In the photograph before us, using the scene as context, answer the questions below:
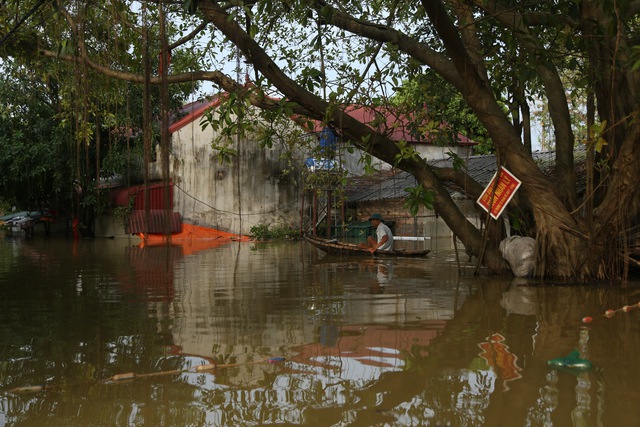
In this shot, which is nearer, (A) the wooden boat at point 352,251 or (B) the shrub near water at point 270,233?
(A) the wooden boat at point 352,251

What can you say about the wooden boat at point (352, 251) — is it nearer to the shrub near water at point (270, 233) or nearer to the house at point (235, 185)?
the shrub near water at point (270, 233)

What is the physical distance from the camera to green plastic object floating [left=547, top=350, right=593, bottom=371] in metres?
4.45

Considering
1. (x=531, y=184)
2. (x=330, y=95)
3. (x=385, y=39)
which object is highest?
(x=385, y=39)

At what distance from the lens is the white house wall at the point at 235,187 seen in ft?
87.6

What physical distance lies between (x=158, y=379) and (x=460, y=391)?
1971 millimetres

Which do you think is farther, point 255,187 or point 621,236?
point 255,187

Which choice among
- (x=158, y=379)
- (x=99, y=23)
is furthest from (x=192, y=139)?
(x=158, y=379)

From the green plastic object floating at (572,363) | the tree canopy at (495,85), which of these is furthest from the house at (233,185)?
the green plastic object floating at (572,363)

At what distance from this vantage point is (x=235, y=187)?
26.6 m

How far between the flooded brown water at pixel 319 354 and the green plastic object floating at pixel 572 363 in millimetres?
63

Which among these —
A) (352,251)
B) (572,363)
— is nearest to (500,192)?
(572,363)

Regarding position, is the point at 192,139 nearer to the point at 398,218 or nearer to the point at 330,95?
the point at 398,218

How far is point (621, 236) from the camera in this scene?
9086mm

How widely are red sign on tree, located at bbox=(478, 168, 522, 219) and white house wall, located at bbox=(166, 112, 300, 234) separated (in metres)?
17.5
